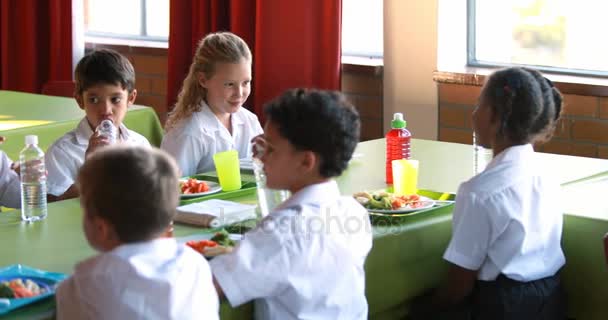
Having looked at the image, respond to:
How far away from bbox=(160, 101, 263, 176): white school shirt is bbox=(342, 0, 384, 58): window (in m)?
→ 1.68

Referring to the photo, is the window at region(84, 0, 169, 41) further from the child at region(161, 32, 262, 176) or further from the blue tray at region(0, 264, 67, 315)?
the blue tray at region(0, 264, 67, 315)

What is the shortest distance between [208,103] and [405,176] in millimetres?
898

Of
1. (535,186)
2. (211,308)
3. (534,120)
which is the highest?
(534,120)

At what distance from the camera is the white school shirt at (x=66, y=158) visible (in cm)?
286

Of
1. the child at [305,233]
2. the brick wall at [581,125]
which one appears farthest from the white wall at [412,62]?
the child at [305,233]

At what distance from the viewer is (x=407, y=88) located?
14.6ft

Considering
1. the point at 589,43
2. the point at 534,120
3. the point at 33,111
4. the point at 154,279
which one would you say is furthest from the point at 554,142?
the point at 154,279

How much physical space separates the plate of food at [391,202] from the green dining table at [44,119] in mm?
1556

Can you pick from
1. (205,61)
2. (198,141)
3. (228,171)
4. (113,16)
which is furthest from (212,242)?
(113,16)

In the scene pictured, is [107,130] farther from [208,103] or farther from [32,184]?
[208,103]

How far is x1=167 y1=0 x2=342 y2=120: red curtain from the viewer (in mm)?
4496

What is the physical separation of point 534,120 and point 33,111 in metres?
2.39

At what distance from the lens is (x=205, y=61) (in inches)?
125

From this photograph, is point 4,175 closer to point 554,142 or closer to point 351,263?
point 351,263
